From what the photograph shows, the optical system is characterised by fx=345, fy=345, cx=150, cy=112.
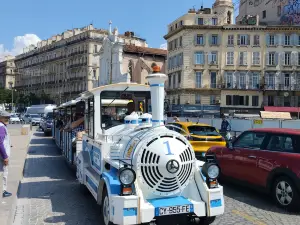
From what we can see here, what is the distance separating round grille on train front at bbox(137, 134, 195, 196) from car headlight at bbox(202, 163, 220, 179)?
1.07 feet

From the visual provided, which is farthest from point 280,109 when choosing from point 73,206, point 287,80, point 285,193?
point 73,206

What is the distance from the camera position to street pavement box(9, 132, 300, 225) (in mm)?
6215

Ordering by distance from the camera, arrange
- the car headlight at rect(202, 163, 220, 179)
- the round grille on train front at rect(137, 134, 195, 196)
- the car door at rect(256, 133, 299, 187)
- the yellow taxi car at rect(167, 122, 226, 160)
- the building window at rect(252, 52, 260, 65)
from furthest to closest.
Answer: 1. the building window at rect(252, 52, 260, 65)
2. the yellow taxi car at rect(167, 122, 226, 160)
3. the car door at rect(256, 133, 299, 187)
4. the car headlight at rect(202, 163, 220, 179)
5. the round grille on train front at rect(137, 134, 195, 196)

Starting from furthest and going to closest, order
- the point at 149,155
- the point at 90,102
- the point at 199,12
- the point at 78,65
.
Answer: the point at 78,65 < the point at 199,12 < the point at 90,102 < the point at 149,155

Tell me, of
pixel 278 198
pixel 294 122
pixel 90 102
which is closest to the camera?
pixel 278 198

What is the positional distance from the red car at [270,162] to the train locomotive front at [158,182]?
213cm

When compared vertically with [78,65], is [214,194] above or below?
below

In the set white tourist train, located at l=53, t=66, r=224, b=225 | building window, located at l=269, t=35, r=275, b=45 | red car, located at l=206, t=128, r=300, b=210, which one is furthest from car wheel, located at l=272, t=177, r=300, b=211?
building window, located at l=269, t=35, r=275, b=45

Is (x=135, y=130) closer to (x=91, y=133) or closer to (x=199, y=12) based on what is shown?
(x=91, y=133)

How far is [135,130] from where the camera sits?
5996mm

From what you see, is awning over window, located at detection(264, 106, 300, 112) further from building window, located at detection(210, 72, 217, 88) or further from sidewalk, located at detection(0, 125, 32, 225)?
sidewalk, located at detection(0, 125, 32, 225)

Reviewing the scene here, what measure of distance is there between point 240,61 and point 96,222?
160 feet

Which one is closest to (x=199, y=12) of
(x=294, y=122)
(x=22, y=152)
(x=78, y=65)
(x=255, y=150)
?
(x=78, y=65)

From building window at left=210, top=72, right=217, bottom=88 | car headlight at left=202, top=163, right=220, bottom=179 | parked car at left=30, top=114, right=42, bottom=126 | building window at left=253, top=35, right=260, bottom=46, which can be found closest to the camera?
car headlight at left=202, top=163, right=220, bottom=179
